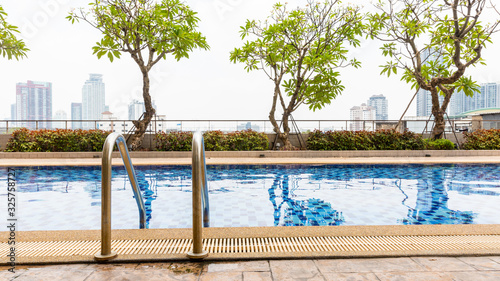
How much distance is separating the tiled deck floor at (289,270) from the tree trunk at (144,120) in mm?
12170

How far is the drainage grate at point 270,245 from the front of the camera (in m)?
2.91

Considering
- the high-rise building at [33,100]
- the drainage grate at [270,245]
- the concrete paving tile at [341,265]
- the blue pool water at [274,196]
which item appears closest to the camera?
the concrete paving tile at [341,265]

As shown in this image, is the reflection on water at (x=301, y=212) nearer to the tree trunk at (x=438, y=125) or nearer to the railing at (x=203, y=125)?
the railing at (x=203, y=125)

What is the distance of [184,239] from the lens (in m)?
3.27

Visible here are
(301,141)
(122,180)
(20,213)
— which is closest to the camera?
(20,213)

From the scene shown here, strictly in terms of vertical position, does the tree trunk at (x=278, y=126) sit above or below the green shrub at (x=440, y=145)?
above

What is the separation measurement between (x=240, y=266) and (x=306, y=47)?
12.7 meters

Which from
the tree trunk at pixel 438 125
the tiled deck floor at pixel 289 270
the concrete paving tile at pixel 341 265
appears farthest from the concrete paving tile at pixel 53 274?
the tree trunk at pixel 438 125

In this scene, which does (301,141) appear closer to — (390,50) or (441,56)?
(390,50)

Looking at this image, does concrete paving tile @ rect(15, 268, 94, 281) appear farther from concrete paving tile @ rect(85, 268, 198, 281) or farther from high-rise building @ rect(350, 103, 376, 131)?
high-rise building @ rect(350, 103, 376, 131)

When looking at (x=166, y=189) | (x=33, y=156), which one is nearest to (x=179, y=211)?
(x=166, y=189)

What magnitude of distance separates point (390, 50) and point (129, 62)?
36.6ft

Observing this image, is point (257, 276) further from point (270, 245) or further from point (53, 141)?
point (53, 141)

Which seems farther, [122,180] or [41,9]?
[41,9]
